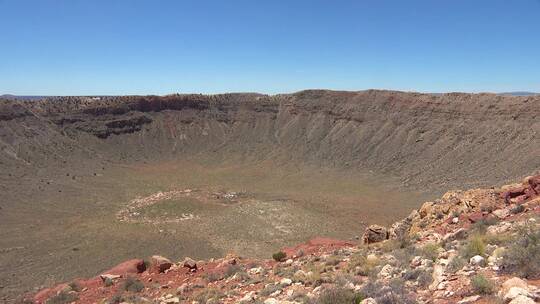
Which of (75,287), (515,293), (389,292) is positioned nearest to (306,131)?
(75,287)

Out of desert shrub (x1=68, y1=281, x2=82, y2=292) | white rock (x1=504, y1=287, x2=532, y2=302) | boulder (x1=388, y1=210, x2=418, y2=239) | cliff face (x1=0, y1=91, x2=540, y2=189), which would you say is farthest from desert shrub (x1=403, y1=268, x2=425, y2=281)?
cliff face (x1=0, y1=91, x2=540, y2=189)

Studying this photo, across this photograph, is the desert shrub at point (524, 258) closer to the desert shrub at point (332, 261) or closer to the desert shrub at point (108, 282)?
the desert shrub at point (332, 261)

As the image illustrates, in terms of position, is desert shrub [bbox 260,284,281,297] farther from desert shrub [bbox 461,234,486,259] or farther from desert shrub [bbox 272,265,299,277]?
desert shrub [bbox 461,234,486,259]

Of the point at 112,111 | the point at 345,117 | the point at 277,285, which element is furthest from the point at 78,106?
the point at 277,285

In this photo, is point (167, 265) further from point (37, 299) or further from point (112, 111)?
point (112, 111)

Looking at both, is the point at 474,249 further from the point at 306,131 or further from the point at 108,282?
the point at 306,131

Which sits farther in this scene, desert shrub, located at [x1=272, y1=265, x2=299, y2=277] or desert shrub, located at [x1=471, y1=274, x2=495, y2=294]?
desert shrub, located at [x1=272, y1=265, x2=299, y2=277]
